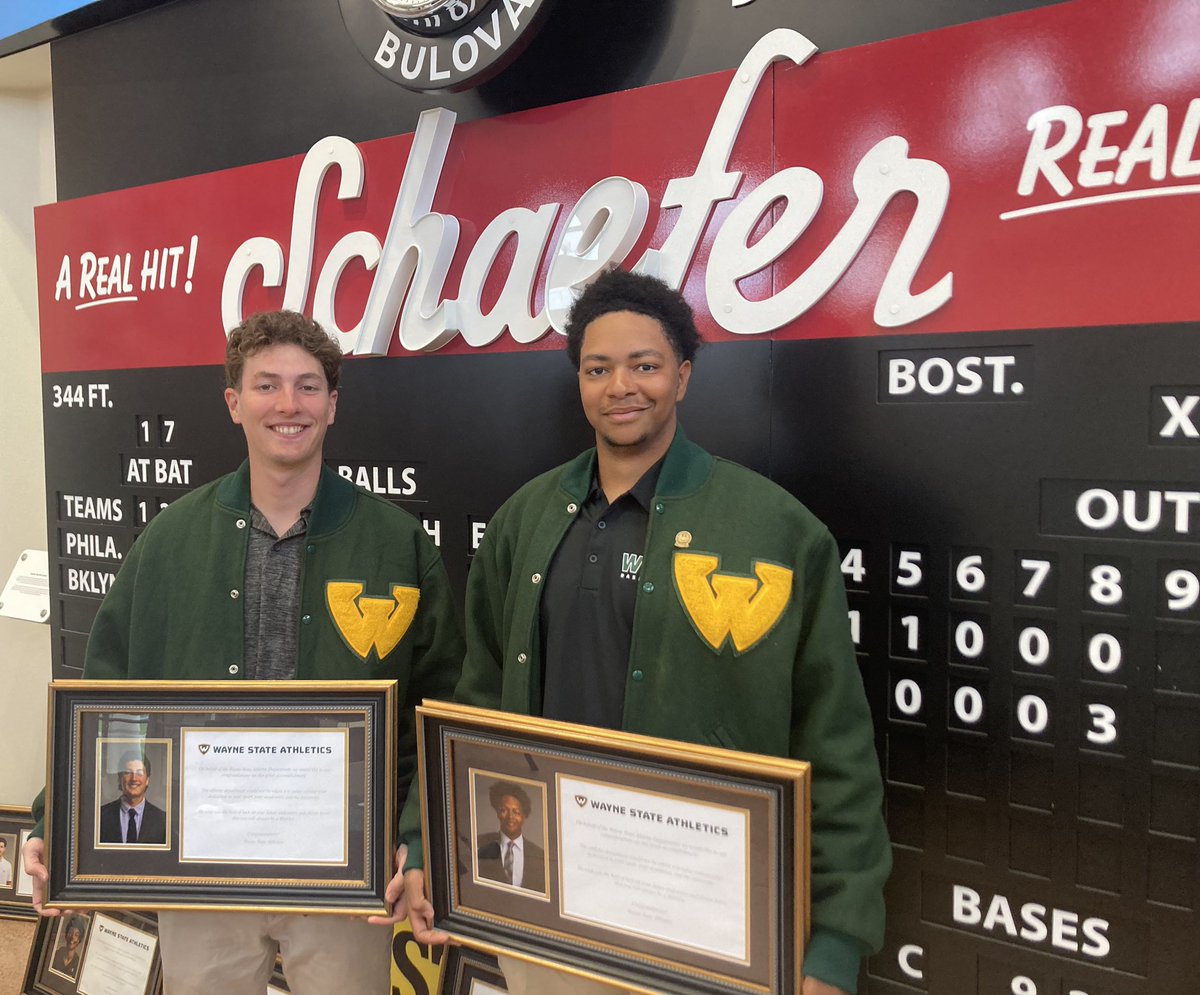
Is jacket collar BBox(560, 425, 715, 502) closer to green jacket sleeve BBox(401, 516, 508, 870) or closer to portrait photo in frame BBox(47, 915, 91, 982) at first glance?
green jacket sleeve BBox(401, 516, 508, 870)

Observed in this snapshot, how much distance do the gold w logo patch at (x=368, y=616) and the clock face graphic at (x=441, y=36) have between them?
1339 mm

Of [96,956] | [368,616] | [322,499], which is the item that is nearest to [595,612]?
[368,616]

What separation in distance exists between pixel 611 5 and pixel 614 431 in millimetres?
1276

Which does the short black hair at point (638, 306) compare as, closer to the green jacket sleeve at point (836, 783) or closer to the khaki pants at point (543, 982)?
the green jacket sleeve at point (836, 783)

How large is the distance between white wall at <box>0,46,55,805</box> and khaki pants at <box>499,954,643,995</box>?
118 inches

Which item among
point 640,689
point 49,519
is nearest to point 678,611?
point 640,689

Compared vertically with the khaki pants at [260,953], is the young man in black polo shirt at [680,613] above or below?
above

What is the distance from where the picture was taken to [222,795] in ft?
5.39

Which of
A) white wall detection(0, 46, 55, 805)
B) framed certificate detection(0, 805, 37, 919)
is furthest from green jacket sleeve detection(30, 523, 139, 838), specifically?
white wall detection(0, 46, 55, 805)

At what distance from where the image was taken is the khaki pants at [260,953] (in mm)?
1735

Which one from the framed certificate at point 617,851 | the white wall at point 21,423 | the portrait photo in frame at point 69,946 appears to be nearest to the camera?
the framed certificate at point 617,851

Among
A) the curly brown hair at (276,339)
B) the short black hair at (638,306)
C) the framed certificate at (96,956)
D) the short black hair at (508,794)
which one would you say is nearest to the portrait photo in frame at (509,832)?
the short black hair at (508,794)

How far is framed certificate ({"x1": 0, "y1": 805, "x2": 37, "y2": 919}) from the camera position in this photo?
3.41 metres

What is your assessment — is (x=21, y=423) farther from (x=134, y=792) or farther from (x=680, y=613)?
(x=680, y=613)
